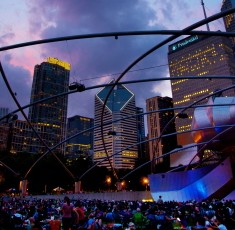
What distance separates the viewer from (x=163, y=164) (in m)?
109

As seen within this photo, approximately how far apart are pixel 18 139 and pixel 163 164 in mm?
98383

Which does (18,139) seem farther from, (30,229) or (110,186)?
(30,229)

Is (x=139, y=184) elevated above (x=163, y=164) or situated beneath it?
situated beneath

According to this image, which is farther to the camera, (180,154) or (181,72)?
(181,72)

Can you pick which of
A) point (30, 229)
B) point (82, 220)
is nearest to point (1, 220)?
point (30, 229)

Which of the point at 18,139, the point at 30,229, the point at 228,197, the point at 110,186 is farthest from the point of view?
the point at 18,139

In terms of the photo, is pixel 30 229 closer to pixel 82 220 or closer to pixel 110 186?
pixel 82 220

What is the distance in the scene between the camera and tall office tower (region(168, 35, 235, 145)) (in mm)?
166875

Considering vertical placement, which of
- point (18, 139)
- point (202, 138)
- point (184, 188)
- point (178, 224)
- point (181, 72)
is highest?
point (181, 72)

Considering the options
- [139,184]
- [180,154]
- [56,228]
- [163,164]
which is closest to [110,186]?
[139,184]

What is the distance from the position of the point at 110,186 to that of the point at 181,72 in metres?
110

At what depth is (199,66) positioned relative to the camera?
18412 cm

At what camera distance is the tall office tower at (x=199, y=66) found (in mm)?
166875

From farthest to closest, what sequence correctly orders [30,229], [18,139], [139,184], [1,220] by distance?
[18,139] < [139,184] < [30,229] < [1,220]
